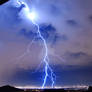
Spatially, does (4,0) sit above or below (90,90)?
below

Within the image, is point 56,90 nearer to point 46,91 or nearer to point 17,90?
point 46,91

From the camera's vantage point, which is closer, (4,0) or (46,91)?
(4,0)

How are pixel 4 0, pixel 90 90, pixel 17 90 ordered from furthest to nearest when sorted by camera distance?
pixel 17 90
pixel 90 90
pixel 4 0

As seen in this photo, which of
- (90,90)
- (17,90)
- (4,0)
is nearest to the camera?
(4,0)

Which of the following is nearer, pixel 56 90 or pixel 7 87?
pixel 56 90

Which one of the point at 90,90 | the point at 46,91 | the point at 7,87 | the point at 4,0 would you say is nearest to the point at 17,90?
the point at 7,87

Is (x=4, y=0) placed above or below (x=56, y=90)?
below

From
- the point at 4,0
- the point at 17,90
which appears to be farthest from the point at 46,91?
the point at 4,0

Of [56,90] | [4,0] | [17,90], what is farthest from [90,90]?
[4,0]

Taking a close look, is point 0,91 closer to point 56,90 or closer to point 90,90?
point 56,90
